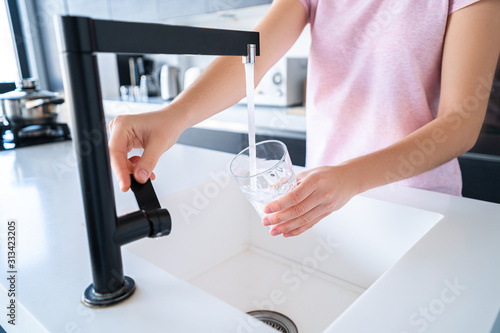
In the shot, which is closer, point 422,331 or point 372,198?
point 422,331

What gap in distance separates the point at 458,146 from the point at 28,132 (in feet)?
4.68

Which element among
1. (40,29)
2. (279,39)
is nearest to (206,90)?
(279,39)

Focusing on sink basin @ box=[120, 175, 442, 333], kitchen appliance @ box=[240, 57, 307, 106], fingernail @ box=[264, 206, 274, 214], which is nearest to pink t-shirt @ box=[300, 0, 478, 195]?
sink basin @ box=[120, 175, 442, 333]

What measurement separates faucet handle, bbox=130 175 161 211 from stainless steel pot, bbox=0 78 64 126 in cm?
113

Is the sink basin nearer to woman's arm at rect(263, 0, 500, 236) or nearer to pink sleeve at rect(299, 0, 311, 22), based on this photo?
woman's arm at rect(263, 0, 500, 236)

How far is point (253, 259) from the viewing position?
0.93 metres

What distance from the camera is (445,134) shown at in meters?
0.72

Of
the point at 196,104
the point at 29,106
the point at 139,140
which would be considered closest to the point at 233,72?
the point at 196,104

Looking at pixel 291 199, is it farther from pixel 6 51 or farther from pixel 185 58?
pixel 6 51

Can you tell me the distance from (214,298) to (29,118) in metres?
1.25

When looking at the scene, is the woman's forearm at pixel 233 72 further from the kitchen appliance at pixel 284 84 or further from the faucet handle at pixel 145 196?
the kitchen appliance at pixel 284 84

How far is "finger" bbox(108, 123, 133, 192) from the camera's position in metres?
0.44

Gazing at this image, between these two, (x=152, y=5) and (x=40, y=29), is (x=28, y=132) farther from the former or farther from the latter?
(x=40, y=29)

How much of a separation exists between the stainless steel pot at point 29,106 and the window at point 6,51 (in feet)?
10.0
